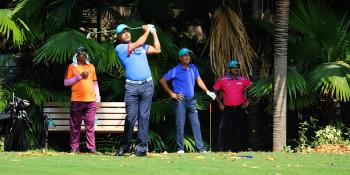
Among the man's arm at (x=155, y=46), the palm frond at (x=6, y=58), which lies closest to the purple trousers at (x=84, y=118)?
the man's arm at (x=155, y=46)

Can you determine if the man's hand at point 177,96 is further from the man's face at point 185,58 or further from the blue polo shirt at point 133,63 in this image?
the blue polo shirt at point 133,63

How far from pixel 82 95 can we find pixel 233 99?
8.47 feet

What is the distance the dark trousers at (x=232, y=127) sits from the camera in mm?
13695

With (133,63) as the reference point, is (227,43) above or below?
above

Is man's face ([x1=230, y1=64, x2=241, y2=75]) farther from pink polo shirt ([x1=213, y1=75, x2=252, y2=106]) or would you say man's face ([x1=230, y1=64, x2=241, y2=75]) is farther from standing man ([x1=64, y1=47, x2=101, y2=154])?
standing man ([x1=64, y1=47, x2=101, y2=154])

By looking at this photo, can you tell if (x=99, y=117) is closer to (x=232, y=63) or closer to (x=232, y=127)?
(x=232, y=127)

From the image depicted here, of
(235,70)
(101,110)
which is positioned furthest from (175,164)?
(101,110)

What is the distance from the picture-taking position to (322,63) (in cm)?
1401

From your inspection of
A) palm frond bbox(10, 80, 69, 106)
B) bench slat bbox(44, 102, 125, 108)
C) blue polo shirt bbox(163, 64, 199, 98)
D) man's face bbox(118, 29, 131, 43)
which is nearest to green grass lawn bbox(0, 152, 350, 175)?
man's face bbox(118, 29, 131, 43)

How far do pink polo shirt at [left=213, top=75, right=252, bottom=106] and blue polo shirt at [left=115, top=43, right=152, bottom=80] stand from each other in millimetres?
2585

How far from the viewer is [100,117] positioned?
46.8 feet

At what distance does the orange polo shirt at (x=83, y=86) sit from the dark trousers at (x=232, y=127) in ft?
7.70

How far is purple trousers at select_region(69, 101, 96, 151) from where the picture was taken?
→ 12.5 meters

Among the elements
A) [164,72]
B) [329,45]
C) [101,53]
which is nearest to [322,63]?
[329,45]
